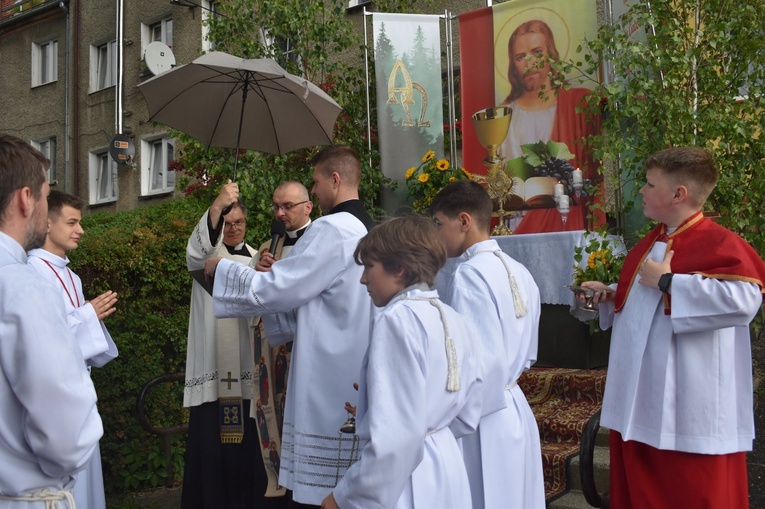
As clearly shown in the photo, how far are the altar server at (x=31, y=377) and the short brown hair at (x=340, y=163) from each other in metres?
1.90

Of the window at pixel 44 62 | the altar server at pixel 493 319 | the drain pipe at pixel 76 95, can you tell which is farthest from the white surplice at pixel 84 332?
the window at pixel 44 62

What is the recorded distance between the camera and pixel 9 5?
25156 millimetres

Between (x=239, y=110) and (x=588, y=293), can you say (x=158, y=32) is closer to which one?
(x=239, y=110)

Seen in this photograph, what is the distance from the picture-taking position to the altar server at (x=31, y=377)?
2084 millimetres

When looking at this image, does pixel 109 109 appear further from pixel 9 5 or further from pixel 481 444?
pixel 481 444

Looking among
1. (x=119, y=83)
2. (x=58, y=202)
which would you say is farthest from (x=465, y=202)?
(x=119, y=83)

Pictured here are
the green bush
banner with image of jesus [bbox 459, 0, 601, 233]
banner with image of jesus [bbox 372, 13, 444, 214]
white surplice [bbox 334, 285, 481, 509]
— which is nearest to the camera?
white surplice [bbox 334, 285, 481, 509]

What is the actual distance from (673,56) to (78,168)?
20.0 metres

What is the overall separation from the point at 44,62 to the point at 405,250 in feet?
79.7

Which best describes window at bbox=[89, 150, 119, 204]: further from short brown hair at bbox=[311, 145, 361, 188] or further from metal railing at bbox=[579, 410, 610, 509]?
metal railing at bbox=[579, 410, 610, 509]

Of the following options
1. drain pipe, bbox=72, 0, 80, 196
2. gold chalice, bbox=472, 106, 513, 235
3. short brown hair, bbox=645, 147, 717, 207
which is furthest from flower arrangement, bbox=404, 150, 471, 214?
drain pipe, bbox=72, 0, 80, 196

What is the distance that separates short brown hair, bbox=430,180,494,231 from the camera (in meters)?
3.69

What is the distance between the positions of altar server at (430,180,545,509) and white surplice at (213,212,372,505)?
1.52 feet

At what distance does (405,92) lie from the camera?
29.2 feet
